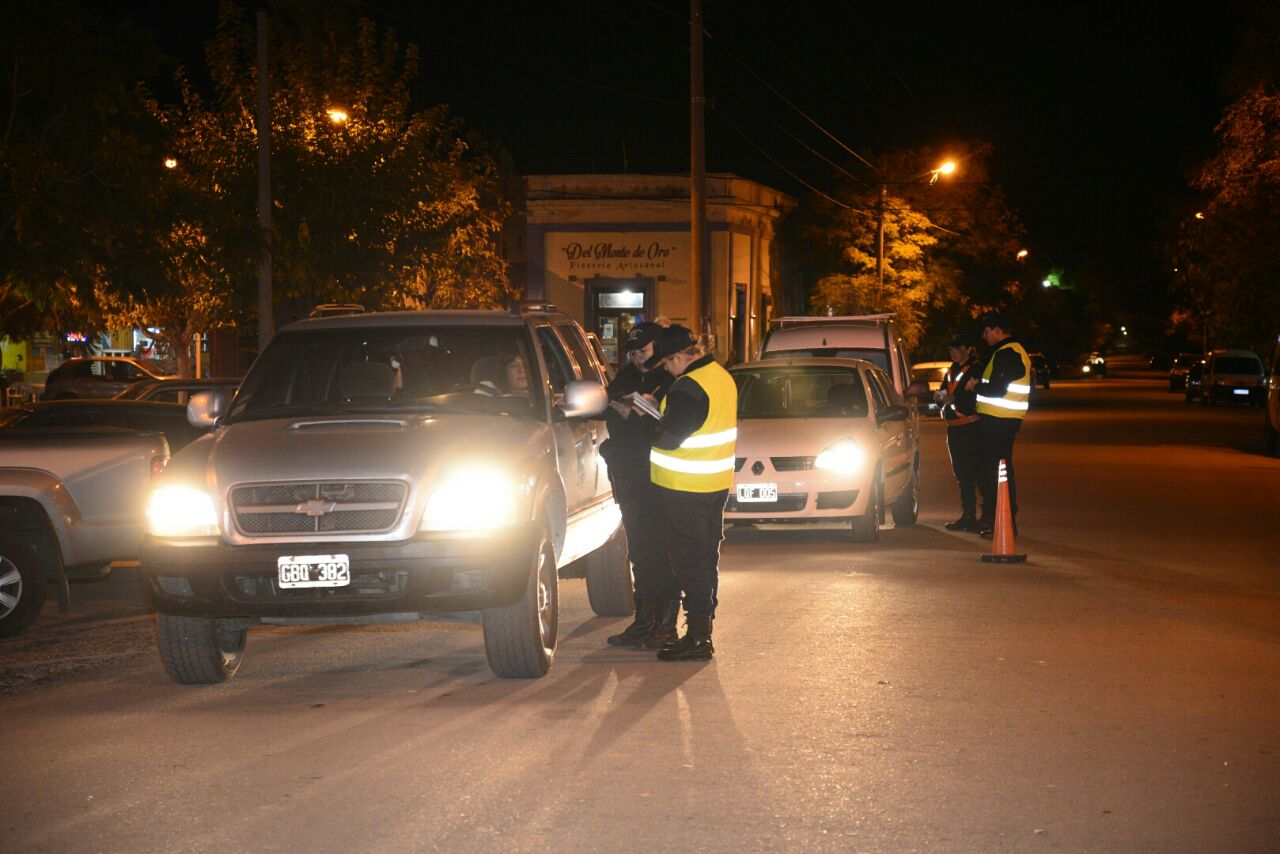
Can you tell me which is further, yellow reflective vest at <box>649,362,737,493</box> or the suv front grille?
yellow reflective vest at <box>649,362,737,493</box>

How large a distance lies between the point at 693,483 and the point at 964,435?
8.11 meters

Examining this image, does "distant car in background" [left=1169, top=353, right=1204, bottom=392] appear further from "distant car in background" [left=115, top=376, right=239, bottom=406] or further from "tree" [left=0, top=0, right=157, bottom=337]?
"tree" [left=0, top=0, right=157, bottom=337]

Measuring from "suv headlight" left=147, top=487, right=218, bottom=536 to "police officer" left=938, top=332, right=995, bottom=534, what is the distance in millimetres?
9651

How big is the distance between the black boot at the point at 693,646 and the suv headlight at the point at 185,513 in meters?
2.53

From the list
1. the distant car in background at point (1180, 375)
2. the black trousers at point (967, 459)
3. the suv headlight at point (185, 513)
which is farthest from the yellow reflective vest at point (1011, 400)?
the distant car in background at point (1180, 375)

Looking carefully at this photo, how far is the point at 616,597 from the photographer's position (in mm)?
11297

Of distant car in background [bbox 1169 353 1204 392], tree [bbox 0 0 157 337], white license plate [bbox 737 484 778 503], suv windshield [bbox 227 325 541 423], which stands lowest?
Result: distant car in background [bbox 1169 353 1204 392]

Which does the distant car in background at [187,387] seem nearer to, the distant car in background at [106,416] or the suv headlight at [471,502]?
the distant car in background at [106,416]

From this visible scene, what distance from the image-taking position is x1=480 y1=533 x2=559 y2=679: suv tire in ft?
28.6

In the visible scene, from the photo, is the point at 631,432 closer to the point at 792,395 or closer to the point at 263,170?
the point at 792,395

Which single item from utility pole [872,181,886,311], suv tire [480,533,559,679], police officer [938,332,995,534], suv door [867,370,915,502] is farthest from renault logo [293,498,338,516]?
utility pole [872,181,886,311]

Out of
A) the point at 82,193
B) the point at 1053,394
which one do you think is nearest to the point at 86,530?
the point at 82,193

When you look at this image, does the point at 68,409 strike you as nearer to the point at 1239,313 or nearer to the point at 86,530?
the point at 86,530

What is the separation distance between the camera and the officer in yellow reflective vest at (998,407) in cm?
1580
